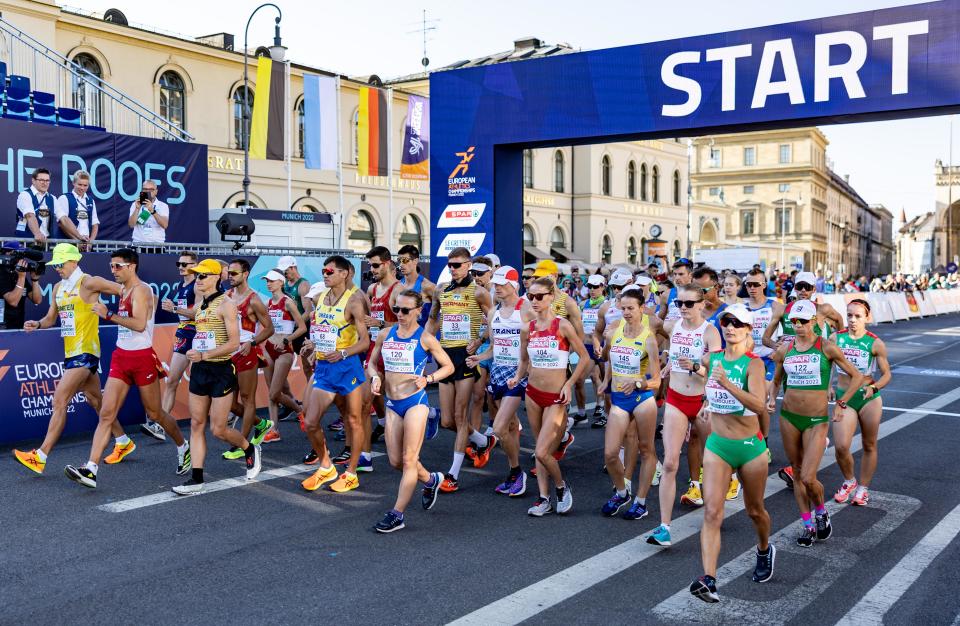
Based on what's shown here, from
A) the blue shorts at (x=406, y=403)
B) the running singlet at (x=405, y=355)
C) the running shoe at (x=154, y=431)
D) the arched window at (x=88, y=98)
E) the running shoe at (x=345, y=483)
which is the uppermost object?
the arched window at (x=88, y=98)

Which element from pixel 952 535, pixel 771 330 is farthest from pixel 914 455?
pixel 952 535

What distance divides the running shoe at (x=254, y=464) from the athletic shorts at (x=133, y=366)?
1.25 meters

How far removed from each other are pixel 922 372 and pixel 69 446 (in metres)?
16.8

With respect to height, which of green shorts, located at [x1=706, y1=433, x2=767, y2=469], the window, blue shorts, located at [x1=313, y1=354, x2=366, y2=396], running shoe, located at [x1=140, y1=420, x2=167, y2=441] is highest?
the window

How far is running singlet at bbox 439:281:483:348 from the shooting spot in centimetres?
903

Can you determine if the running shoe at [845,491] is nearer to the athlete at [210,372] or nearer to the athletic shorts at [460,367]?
the athletic shorts at [460,367]

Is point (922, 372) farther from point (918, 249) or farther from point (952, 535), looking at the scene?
point (918, 249)

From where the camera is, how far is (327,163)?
26.3m

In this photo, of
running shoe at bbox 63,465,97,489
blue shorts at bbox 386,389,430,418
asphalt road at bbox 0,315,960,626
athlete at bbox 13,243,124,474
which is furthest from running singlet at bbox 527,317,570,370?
athlete at bbox 13,243,124,474

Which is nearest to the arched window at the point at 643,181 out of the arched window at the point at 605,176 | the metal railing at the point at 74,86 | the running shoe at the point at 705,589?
the arched window at the point at 605,176

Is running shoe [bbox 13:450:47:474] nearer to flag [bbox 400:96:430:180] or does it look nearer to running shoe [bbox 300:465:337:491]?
running shoe [bbox 300:465:337:491]

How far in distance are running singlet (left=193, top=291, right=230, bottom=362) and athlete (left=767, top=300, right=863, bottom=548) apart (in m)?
4.98

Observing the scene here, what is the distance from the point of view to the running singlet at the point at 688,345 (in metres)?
7.32

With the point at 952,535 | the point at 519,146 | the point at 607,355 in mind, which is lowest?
the point at 952,535
